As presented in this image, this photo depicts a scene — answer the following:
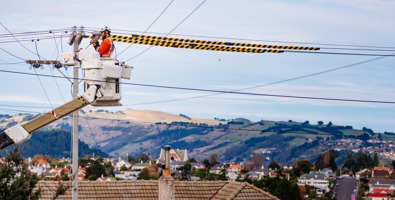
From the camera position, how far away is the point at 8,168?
28328 millimetres

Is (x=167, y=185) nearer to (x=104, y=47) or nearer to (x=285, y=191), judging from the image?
(x=104, y=47)

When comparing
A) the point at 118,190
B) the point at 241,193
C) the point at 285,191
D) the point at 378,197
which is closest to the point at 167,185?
the point at 118,190

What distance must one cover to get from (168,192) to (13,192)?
24.7ft

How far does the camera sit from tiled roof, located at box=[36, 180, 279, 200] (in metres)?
39.2

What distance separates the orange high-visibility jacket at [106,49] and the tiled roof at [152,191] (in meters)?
11.3

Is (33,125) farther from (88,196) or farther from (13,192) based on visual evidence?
(88,196)

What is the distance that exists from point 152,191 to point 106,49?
13.4 meters

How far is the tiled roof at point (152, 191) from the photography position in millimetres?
39250

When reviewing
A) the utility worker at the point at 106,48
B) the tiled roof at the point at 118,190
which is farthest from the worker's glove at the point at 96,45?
the tiled roof at the point at 118,190

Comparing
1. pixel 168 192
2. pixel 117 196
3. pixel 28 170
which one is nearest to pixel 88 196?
pixel 117 196

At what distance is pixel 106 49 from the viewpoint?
2864 cm

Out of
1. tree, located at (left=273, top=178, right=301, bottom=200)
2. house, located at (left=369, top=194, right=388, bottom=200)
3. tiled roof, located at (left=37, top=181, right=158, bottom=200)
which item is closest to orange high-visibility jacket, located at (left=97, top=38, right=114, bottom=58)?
tiled roof, located at (left=37, top=181, right=158, bottom=200)

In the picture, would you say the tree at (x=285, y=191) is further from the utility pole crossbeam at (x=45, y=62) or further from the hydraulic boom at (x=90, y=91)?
the hydraulic boom at (x=90, y=91)

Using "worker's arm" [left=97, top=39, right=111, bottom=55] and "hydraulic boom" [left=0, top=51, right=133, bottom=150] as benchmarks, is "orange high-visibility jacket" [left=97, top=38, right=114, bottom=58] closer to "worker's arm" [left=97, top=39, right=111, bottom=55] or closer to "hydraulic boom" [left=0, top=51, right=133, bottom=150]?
"worker's arm" [left=97, top=39, right=111, bottom=55]
